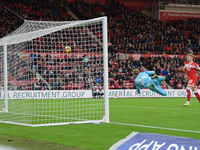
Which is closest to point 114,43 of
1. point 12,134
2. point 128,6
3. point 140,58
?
point 140,58

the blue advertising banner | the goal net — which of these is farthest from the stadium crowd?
the blue advertising banner

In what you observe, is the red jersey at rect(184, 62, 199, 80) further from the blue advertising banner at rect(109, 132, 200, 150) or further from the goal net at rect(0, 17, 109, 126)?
the blue advertising banner at rect(109, 132, 200, 150)

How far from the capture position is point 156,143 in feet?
17.4

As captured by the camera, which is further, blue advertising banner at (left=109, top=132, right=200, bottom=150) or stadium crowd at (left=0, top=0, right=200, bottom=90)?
stadium crowd at (left=0, top=0, right=200, bottom=90)

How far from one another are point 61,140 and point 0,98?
26.6ft

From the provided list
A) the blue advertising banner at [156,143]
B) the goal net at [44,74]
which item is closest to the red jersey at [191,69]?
the goal net at [44,74]

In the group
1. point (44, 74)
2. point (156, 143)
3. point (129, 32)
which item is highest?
point (129, 32)

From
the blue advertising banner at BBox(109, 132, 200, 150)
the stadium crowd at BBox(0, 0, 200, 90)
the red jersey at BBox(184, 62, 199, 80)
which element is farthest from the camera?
the stadium crowd at BBox(0, 0, 200, 90)

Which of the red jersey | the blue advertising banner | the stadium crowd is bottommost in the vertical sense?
the blue advertising banner

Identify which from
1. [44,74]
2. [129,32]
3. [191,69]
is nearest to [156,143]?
[44,74]

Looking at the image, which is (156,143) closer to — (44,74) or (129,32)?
(44,74)

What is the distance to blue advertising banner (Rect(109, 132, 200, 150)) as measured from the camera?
505cm

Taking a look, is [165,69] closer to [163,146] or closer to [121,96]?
[121,96]

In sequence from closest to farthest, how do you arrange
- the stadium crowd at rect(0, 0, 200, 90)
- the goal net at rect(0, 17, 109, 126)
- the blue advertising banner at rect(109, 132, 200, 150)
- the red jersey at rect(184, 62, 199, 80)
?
1. the blue advertising banner at rect(109, 132, 200, 150)
2. the goal net at rect(0, 17, 109, 126)
3. the red jersey at rect(184, 62, 199, 80)
4. the stadium crowd at rect(0, 0, 200, 90)
